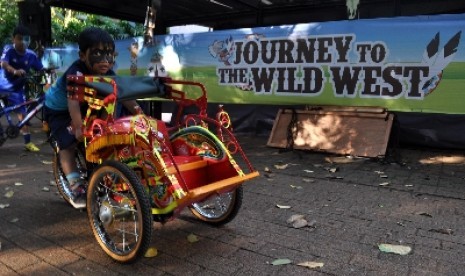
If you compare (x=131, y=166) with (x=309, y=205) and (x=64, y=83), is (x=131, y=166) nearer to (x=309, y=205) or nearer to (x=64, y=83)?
(x=64, y=83)

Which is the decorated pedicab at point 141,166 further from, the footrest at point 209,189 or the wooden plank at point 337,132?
the wooden plank at point 337,132

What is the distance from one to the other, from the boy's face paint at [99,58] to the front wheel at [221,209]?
1.36m

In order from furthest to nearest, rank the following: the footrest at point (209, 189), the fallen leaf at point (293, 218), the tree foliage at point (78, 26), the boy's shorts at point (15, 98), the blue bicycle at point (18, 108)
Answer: the tree foliage at point (78, 26)
the boy's shorts at point (15, 98)
the blue bicycle at point (18, 108)
the fallen leaf at point (293, 218)
the footrest at point (209, 189)

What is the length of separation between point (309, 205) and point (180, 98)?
170 centimetres

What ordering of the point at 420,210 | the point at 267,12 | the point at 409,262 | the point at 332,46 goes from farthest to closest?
the point at 267,12
the point at 332,46
the point at 420,210
the point at 409,262

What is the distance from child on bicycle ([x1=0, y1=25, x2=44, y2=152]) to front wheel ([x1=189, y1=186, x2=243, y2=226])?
13.5ft

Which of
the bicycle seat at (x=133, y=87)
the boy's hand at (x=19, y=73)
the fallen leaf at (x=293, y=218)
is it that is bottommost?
the fallen leaf at (x=293, y=218)

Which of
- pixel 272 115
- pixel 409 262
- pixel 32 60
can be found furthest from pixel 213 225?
pixel 32 60

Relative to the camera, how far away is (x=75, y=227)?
338cm

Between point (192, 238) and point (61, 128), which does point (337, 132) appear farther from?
point (61, 128)

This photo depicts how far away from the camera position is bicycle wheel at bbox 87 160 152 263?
2.53m

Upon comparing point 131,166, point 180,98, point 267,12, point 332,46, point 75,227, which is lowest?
point 75,227

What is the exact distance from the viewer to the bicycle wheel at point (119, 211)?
2525 mm

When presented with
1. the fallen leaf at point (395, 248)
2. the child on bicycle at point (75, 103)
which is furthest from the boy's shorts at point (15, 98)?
the fallen leaf at point (395, 248)
